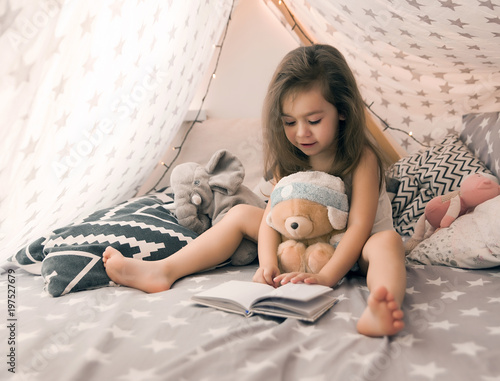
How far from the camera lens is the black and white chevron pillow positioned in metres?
1.54

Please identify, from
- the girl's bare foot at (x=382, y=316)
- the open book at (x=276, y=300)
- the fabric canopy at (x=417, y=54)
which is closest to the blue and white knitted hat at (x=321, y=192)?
the open book at (x=276, y=300)

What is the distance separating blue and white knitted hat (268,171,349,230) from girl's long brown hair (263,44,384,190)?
79 millimetres

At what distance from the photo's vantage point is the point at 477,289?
3.30 ft

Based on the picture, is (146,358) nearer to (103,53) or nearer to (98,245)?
(98,245)

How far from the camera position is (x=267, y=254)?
115 centimetres

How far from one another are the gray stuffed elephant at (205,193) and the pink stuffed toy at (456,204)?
0.50m

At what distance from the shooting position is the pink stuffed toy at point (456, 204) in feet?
4.14

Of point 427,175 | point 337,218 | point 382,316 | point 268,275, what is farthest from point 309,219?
point 427,175

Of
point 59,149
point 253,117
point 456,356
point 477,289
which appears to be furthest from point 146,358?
point 253,117

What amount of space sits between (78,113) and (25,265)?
44 centimetres

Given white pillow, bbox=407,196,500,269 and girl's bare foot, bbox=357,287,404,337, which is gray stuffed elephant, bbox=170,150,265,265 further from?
girl's bare foot, bbox=357,287,404,337

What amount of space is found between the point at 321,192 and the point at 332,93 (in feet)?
0.87

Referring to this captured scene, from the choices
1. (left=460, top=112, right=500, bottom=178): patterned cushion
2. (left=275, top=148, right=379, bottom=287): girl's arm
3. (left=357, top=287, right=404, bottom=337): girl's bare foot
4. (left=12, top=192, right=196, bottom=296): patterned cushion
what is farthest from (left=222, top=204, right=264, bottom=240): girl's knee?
(left=460, top=112, right=500, bottom=178): patterned cushion

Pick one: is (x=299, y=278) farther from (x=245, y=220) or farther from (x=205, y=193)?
(x=205, y=193)
